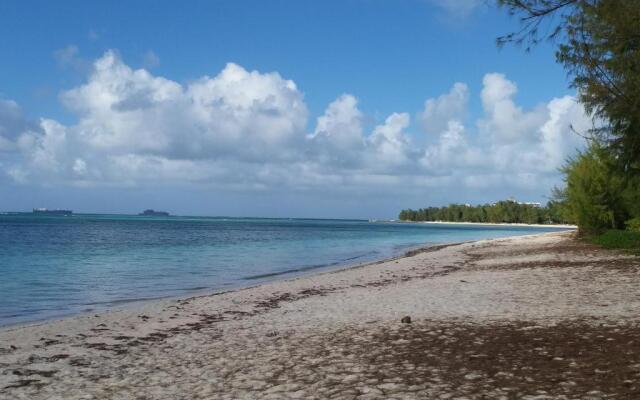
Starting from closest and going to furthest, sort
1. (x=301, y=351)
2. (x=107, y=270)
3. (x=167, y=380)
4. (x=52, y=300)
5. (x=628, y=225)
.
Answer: (x=167, y=380) < (x=301, y=351) < (x=52, y=300) < (x=107, y=270) < (x=628, y=225)

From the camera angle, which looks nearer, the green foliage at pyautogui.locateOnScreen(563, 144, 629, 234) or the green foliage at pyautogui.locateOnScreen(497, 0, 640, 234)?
the green foliage at pyautogui.locateOnScreen(497, 0, 640, 234)

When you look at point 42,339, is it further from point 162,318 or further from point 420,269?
point 420,269

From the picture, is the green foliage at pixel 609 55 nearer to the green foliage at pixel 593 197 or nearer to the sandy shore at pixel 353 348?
the sandy shore at pixel 353 348

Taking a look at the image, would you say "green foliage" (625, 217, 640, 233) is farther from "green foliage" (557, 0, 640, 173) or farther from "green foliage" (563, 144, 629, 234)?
"green foliage" (557, 0, 640, 173)

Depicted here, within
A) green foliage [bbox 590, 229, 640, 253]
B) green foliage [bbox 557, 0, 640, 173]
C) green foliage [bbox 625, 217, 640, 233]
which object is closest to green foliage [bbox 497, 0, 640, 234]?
green foliage [bbox 557, 0, 640, 173]

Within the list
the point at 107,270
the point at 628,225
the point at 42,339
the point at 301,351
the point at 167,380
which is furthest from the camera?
the point at 628,225

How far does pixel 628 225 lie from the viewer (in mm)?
43250

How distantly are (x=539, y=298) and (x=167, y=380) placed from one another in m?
10.8

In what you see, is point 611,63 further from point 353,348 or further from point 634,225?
point 634,225

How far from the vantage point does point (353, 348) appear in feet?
32.3

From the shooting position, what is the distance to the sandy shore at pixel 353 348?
7.41 m

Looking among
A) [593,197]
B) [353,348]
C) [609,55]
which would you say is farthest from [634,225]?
[353,348]

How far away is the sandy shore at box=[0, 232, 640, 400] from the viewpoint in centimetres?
741

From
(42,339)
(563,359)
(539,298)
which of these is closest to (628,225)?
(539,298)
